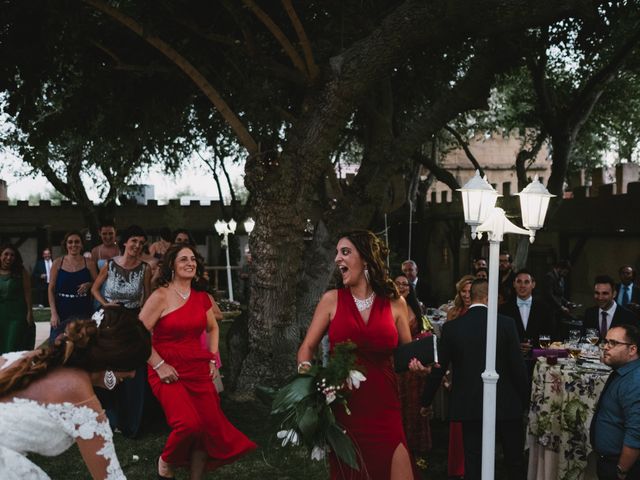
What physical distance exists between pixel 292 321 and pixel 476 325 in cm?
460

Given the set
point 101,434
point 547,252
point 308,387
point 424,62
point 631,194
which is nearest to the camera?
point 101,434

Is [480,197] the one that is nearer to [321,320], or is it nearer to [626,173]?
[321,320]

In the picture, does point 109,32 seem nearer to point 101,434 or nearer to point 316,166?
point 316,166

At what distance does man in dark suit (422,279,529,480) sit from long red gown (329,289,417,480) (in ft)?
2.74

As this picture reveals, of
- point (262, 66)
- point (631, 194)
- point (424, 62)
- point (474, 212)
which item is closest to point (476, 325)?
point (474, 212)

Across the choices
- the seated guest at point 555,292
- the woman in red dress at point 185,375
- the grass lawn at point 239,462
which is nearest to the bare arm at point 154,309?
the woman in red dress at point 185,375

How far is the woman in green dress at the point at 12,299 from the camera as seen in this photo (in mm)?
9602

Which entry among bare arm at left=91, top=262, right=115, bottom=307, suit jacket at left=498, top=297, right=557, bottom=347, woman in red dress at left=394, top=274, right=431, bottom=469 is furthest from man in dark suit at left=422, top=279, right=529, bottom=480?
bare arm at left=91, top=262, right=115, bottom=307

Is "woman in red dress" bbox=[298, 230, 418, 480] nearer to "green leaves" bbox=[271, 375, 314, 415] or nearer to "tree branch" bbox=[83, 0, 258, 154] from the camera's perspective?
"green leaves" bbox=[271, 375, 314, 415]

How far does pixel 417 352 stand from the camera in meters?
4.57

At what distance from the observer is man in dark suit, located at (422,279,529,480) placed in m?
5.52

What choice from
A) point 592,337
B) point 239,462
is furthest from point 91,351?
point 592,337

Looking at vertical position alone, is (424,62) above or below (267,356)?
above

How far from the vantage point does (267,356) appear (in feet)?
32.3
